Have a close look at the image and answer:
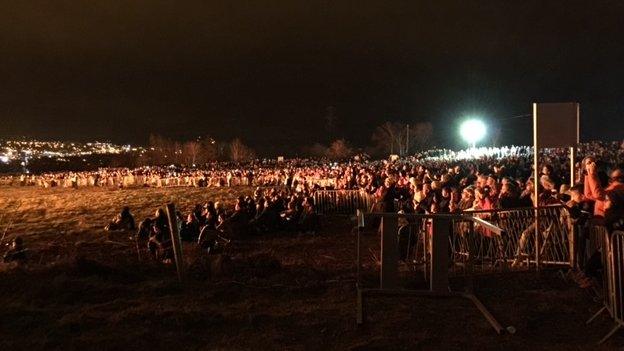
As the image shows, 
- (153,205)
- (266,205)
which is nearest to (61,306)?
(266,205)

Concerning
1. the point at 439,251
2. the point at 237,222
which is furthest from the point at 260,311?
the point at 237,222

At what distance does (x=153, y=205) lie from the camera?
29.5 meters

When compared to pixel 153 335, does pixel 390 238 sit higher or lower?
higher

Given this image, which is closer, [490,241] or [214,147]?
[490,241]

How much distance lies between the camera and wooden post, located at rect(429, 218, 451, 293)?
680cm

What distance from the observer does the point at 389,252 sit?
6863 millimetres

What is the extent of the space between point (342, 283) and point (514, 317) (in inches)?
100

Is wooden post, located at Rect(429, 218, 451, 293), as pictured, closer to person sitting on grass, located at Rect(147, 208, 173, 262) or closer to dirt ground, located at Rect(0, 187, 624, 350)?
dirt ground, located at Rect(0, 187, 624, 350)

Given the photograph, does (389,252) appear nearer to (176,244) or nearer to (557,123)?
(176,244)

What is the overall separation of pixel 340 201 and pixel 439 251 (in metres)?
13.1

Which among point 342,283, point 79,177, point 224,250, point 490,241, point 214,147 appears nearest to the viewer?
point 342,283

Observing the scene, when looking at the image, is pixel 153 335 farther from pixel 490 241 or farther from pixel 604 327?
pixel 490 241

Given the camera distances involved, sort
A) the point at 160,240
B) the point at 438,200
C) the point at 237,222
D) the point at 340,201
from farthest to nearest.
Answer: the point at 340,201 < the point at 237,222 < the point at 438,200 < the point at 160,240

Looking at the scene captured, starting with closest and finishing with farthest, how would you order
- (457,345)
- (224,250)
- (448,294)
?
(457,345) → (448,294) → (224,250)
